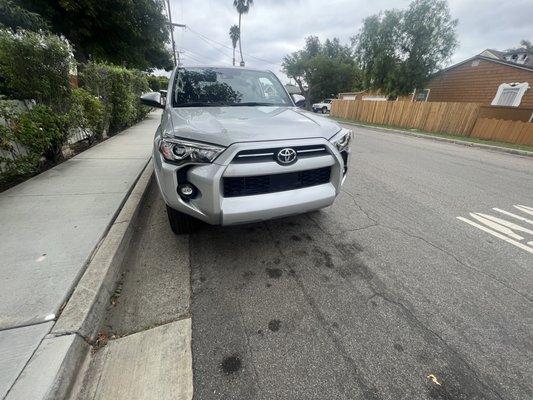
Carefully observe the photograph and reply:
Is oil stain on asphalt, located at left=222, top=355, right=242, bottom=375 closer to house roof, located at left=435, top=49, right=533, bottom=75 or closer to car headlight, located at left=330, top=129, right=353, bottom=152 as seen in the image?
car headlight, located at left=330, top=129, right=353, bottom=152

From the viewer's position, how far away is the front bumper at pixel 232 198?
2088 mm

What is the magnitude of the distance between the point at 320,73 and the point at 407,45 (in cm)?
2423

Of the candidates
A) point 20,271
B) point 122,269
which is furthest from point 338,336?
point 20,271

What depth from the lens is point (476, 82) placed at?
1970 cm

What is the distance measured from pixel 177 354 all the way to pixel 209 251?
115 centimetres

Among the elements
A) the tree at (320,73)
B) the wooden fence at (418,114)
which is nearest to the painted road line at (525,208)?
the wooden fence at (418,114)

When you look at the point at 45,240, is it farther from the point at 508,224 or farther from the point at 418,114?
the point at 418,114

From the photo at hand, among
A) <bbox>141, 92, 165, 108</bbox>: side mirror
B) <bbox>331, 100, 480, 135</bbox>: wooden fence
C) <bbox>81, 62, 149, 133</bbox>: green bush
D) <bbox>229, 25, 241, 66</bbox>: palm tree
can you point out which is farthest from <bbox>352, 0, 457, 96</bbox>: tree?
<bbox>229, 25, 241, 66</bbox>: palm tree

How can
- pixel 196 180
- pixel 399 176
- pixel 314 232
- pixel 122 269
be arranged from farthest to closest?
pixel 399 176 → pixel 314 232 → pixel 122 269 → pixel 196 180

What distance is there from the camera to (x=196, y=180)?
6.98ft

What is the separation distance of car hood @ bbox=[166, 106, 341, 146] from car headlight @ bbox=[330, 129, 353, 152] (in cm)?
5

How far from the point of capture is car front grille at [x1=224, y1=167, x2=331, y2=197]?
2.20 meters

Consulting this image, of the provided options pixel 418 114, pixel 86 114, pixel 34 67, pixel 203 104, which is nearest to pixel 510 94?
pixel 418 114

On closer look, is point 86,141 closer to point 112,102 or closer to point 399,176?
point 112,102
